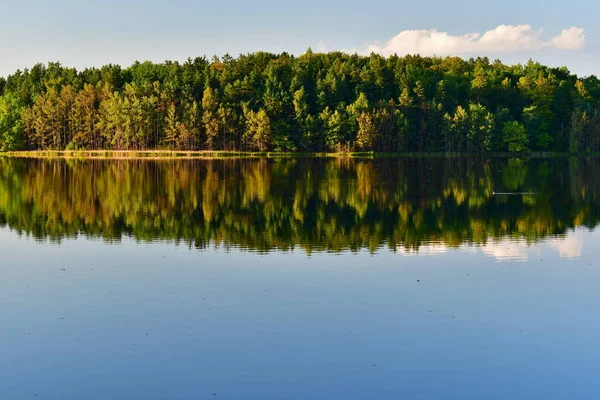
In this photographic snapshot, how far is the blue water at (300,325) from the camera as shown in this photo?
16344 mm

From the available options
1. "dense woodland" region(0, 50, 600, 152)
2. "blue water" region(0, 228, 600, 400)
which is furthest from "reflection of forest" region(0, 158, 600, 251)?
"dense woodland" region(0, 50, 600, 152)

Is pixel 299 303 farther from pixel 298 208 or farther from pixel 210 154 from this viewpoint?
pixel 210 154

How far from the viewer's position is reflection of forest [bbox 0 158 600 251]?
1438 inches

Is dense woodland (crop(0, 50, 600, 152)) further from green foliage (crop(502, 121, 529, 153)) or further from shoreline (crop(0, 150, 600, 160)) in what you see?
shoreline (crop(0, 150, 600, 160))

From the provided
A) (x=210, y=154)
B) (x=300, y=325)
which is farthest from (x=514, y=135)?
(x=300, y=325)

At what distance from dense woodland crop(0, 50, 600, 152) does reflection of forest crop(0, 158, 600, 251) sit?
66.3m

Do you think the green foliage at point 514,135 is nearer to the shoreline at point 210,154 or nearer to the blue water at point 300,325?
the shoreline at point 210,154

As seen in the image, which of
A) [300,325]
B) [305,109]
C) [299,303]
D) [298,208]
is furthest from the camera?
[305,109]

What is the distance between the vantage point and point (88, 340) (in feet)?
63.0

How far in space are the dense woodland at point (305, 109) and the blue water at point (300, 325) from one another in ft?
370

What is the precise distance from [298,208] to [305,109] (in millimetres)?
99199

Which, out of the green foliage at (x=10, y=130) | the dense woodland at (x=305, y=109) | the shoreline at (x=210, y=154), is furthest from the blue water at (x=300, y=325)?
the green foliage at (x=10, y=130)

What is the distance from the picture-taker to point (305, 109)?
145375 millimetres

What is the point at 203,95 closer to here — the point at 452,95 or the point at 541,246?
the point at 452,95
